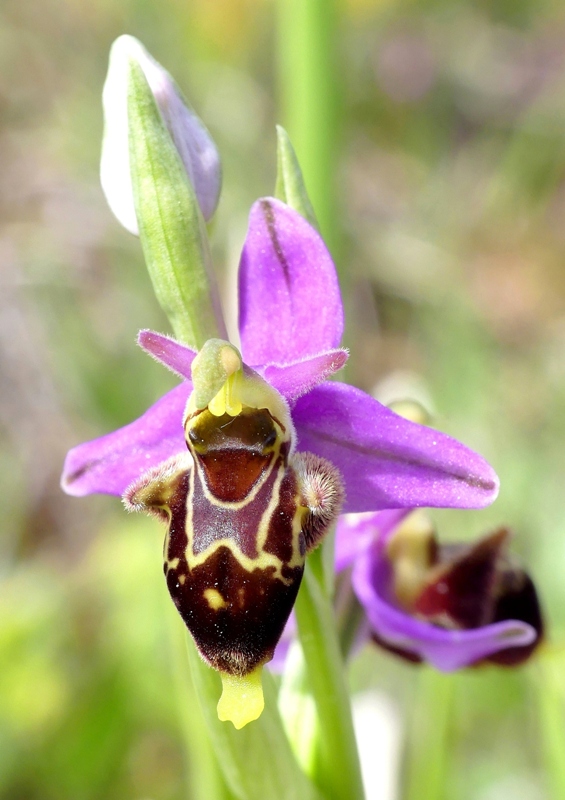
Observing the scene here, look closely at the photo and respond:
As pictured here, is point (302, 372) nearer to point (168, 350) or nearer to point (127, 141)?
point (168, 350)

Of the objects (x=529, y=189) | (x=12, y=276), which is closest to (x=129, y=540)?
(x=12, y=276)

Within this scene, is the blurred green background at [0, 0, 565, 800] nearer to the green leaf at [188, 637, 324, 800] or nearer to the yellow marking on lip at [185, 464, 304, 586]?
the green leaf at [188, 637, 324, 800]

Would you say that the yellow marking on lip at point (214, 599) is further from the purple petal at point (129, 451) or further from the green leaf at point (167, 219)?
the green leaf at point (167, 219)

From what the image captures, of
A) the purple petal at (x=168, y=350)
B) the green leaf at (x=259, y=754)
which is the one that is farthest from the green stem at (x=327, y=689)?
the purple petal at (x=168, y=350)

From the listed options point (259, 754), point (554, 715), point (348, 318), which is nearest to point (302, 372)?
point (259, 754)

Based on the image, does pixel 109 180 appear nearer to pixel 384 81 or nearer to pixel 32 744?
pixel 32 744
